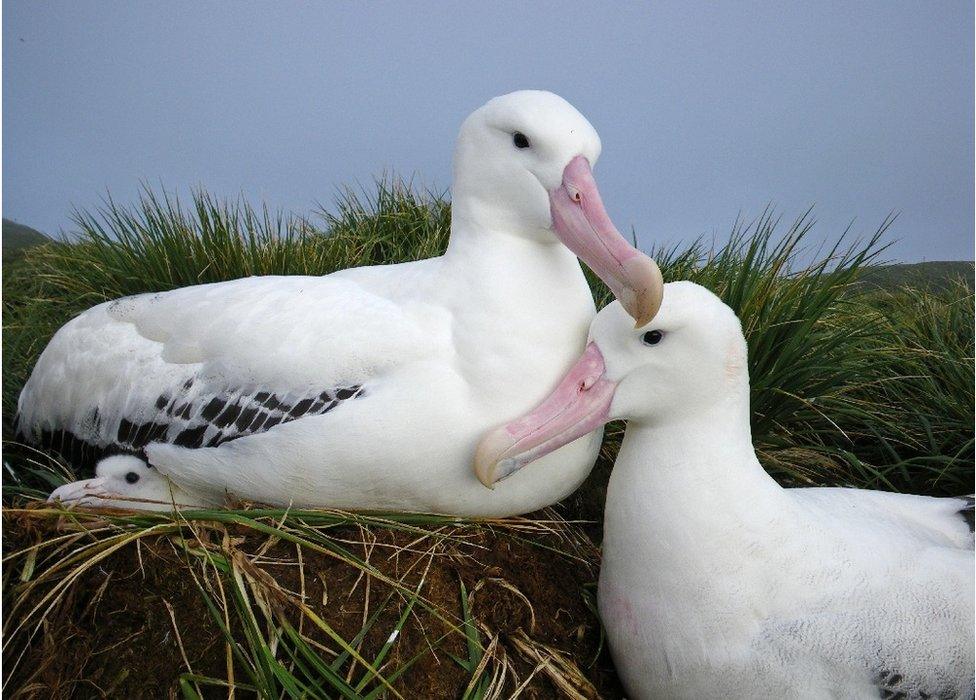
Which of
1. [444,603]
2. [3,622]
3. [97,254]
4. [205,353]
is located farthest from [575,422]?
[97,254]

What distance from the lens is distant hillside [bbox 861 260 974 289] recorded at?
6613 millimetres

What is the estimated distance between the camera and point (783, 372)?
4191 millimetres

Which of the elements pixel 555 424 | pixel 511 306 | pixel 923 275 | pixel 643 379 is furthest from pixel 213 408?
pixel 923 275

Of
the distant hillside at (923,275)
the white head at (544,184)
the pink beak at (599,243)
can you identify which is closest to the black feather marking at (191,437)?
the white head at (544,184)

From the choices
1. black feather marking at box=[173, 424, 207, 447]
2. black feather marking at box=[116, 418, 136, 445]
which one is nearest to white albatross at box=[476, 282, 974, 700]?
black feather marking at box=[173, 424, 207, 447]

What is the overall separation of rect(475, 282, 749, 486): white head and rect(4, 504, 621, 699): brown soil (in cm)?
44

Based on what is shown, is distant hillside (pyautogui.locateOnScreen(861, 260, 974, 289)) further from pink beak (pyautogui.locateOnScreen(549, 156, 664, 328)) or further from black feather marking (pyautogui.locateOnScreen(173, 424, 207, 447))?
black feather marking (pyautogui.locateOnScreen(173, 424, 207, 447))

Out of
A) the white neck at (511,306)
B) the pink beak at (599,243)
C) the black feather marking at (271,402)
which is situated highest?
the pink beak at (599,243)

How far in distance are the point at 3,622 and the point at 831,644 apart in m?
2.67

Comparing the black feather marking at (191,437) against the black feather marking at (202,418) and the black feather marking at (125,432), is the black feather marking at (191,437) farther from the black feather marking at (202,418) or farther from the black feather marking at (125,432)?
the black feather marking at (125,432)

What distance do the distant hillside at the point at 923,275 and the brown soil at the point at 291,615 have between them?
4.34 m

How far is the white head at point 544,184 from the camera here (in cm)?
282

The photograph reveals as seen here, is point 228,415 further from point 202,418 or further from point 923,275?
point 923,275

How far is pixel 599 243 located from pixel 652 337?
1.14 ft
